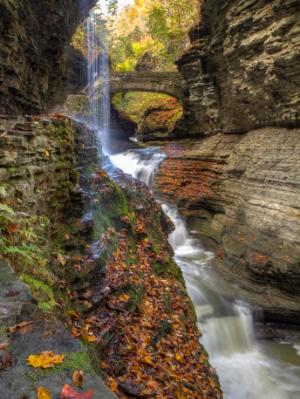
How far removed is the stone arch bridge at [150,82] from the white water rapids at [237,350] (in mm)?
17818

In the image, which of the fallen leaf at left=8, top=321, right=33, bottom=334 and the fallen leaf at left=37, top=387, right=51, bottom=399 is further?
the fallen leaf at left=8, top=321, right=33, bottom=334

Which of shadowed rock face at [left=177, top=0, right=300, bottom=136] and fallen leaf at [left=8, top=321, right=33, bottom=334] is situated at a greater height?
shadowed rock face at [left=177, top=0, right=300, bottom=136]

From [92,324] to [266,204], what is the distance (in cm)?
807

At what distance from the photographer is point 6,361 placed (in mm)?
1719

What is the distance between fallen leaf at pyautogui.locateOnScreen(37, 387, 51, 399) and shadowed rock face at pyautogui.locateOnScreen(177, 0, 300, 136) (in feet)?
36.3

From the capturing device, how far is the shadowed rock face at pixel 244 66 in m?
10.6

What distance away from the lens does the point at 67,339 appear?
203cm

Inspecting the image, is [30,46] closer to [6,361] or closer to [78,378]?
[6,361]

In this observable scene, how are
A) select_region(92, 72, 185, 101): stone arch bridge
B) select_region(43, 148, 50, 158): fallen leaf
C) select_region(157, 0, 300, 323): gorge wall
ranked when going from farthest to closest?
select_region(92, 72, 185, 101): stone arch bridge < select_region(157, 0, 300, 323): gorge wall < select_region(43, 148, 50, 158): fallen leaf

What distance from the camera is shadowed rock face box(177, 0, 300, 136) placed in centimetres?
1058

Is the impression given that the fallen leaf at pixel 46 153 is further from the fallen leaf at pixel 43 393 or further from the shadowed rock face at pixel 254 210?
the shadowed rock face at pixel 254 210

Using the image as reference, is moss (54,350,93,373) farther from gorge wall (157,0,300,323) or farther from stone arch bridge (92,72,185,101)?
stone arch bridge (92,72,185,101)

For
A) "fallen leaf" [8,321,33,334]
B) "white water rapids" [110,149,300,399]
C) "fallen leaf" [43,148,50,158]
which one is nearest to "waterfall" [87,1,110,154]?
"white water rapids" [110,149,300,399]

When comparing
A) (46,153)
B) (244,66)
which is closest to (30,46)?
(46,153)
